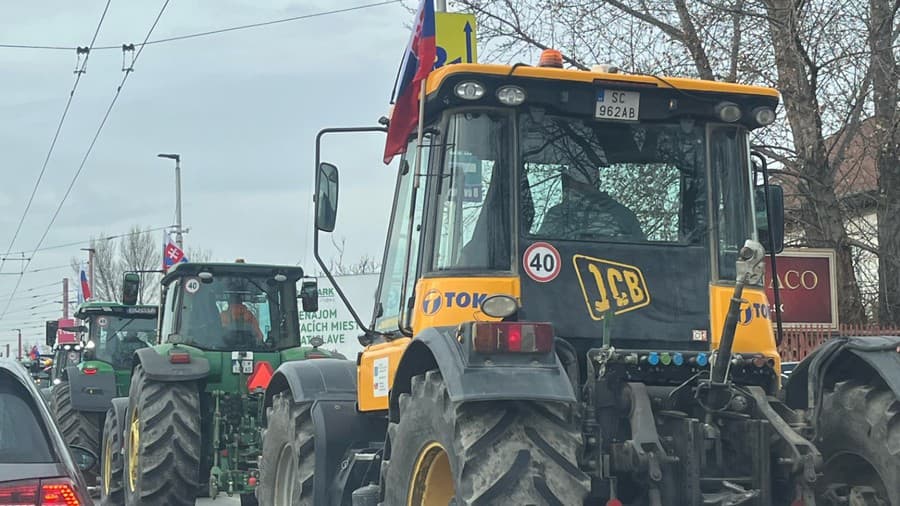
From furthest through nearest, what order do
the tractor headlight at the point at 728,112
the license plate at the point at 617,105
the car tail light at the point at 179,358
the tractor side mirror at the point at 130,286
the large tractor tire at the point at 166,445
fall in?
the tractor side mirror at the point at 130,286 < the car tail light at the point at 179,358 < the large tractor tire at the point at 166,445 < the tractor headlight at the point at 728,112 < the license plate at the point at 617,105

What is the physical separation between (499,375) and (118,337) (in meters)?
13.8

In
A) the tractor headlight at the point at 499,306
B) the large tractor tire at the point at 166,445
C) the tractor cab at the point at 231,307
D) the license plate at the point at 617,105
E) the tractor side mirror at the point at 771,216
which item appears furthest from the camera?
the tractor cab at the point at 231,307

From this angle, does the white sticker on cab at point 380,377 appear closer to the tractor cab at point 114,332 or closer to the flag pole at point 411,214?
the flag pole at point 411,214

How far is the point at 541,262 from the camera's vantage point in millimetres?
5945

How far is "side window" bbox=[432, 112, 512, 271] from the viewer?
19.4ft

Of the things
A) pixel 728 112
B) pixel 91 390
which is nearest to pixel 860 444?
pixel 728 112

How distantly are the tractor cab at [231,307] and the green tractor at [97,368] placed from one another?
3.01 metres

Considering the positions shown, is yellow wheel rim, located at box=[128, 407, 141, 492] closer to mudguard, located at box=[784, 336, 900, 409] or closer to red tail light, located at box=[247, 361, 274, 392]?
red tail light, located at box=[247, 361, 274, 392]

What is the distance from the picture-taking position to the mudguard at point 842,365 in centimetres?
568

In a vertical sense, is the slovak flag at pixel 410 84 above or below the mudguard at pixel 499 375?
above

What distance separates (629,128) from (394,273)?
5.11 feet

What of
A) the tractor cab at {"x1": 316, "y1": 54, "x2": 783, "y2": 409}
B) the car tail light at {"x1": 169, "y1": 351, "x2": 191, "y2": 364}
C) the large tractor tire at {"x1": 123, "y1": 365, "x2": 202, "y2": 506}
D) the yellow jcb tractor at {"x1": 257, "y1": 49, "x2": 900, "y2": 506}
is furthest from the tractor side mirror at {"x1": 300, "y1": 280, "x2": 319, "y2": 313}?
the tractor cab at {"x1": 316, "y1": 54, "x2": 783, "y2": 409}

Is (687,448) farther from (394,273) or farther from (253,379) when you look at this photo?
(253,379)

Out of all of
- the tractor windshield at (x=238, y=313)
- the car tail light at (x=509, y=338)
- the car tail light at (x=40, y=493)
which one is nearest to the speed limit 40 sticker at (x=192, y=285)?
the tractor windshield at (x=238, y=313)
